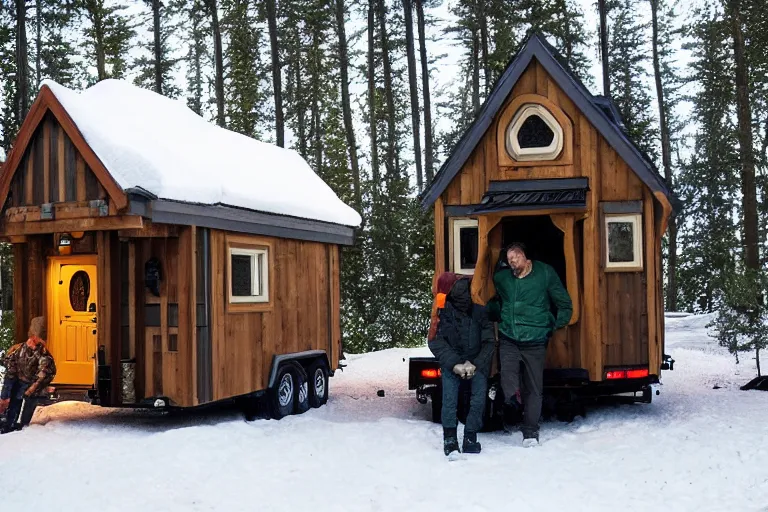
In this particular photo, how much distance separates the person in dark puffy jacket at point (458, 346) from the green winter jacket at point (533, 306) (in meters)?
0.72

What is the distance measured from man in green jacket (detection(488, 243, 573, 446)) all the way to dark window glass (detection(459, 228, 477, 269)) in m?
1.74

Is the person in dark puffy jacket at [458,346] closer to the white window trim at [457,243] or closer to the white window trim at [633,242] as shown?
the white window trim at [457,243]

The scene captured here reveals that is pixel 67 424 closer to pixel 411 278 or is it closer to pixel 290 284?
pixel 290 284

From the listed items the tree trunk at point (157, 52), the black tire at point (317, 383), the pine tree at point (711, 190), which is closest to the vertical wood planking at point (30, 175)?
the black tire at point (317, 383)

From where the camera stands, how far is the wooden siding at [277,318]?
34.0ft

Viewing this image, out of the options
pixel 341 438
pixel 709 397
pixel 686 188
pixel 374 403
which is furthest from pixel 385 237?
pixel 686 188

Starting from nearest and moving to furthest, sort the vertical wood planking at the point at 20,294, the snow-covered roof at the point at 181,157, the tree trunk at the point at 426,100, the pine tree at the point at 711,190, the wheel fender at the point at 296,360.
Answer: the snow-covered roof at the point at 181,157 → the vertical wood planking at the point at 20,294 → the wheel fender at the point at 296,360 → the pine tree at the point at 711,190 → the tree trunk at the point at 426,100

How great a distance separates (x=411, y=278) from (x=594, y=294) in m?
11.4

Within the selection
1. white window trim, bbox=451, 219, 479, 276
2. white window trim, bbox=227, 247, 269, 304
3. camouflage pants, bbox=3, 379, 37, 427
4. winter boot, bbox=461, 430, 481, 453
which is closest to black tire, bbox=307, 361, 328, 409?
white window trim, bbox=227, 247, 269, 304

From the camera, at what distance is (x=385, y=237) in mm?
21391

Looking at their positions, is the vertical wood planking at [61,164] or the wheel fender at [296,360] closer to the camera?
the vertical wood planking at [61,164]

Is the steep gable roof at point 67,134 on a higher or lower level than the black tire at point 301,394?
higher

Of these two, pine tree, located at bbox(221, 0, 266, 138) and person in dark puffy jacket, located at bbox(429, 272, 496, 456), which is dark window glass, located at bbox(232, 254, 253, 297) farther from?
pine tree, located at bbox(221, 0, 266, 138)

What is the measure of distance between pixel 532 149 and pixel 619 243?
1.57m
